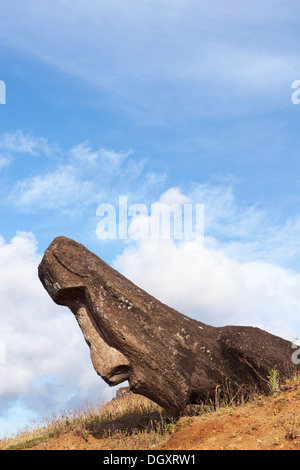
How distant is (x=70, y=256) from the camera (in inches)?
546

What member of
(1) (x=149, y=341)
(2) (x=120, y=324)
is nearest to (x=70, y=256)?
(2) (x=120, y=324)

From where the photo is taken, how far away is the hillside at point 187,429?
10.9 metres

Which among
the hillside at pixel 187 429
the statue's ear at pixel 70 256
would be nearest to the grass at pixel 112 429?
the hillside at pixel 187 429

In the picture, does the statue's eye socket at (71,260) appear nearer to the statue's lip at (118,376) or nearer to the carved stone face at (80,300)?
the carved stone face at (80,300)

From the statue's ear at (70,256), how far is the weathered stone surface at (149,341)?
3 cm

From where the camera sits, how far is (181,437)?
38.8 feet

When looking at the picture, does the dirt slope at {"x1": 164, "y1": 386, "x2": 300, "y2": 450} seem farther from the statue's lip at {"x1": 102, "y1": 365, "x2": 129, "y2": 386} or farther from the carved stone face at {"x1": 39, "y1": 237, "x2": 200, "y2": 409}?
the statue's lip at {"x1": 102, "y1": 365, "x2": 129, "y2": 386}

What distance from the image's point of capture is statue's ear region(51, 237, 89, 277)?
1372 cm

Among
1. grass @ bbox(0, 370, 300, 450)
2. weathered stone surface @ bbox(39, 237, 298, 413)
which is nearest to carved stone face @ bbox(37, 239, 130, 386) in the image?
weathered stone surface @ bbox(39, 237, 298, 413)

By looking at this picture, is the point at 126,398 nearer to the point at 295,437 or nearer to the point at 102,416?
the point at 102,416
